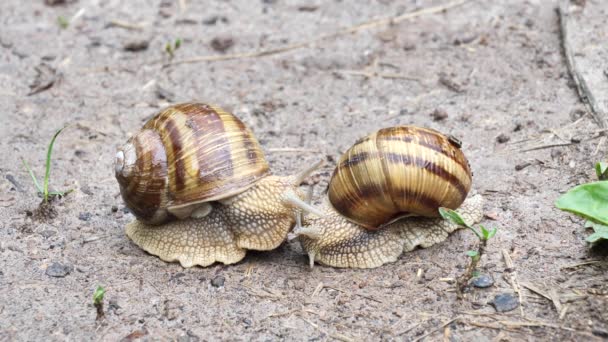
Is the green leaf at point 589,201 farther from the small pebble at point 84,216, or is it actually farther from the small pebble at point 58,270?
the small pebble at point 84,216

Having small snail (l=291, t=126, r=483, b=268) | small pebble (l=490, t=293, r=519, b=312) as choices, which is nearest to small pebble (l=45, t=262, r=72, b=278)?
small snail (l=291, t=126, r=483, b=268)

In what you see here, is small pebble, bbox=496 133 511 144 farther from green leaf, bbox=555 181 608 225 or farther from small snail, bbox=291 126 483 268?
green leaf, bbox=555 181 608 225

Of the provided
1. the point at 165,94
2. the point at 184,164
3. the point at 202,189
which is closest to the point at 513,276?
the point at 202,189

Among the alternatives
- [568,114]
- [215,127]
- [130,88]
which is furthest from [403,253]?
[130,88]

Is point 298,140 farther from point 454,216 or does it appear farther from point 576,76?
point 576,76

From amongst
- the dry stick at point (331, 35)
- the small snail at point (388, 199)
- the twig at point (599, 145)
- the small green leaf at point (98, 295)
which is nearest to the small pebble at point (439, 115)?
the twig at point (599, 145)

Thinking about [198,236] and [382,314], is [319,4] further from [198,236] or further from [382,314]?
[382,314]

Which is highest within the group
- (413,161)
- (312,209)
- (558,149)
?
(413,161)

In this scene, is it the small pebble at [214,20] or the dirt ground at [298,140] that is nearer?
the dirt ground at [298,140]

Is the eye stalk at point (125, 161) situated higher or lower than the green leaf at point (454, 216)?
higher
